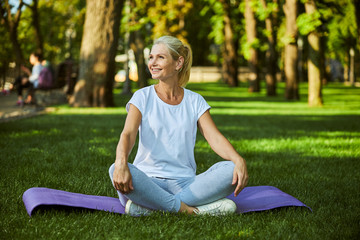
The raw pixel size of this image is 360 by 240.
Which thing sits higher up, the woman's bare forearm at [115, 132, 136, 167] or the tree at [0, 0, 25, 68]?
the tree at [0, 0, 25, 68]

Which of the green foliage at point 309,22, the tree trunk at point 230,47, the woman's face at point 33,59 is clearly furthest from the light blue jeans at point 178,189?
the tree trunk at point 230,47

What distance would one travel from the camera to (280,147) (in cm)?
814

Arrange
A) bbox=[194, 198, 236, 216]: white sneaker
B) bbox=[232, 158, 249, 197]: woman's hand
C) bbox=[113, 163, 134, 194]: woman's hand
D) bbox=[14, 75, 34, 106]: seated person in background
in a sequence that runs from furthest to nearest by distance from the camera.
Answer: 1. bbox=[14, 75, 34, 106]: seated person in background
2. bbox=[194, 198, 236, 216]: white sneaker
3. bbox=[232, 158, 249, 197]: woman's hand
4. bbox=[113, 163, 134, 194]: woman's hand

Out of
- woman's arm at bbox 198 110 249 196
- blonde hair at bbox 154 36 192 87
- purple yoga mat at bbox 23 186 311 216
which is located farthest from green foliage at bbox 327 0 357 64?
woman's arm at bbox 198 110 249 196

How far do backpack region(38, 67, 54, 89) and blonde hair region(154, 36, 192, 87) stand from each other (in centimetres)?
1164

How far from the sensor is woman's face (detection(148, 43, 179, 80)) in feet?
13.0

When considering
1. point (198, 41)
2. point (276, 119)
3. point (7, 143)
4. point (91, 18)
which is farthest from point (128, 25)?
point (198, 41)

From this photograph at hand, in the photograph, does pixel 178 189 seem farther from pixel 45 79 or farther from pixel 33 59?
pixel 33 59

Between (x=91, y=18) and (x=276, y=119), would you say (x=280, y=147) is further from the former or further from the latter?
(x=91, y=18)

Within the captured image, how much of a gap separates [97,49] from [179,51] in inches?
478

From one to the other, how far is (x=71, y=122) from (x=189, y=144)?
7.67 m

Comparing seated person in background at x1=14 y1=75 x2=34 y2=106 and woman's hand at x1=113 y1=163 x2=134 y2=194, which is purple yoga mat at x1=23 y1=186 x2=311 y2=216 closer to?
woman's hand at x1=113 y1=163 x2=134 y2=194

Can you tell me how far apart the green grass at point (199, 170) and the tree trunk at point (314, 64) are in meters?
6.36

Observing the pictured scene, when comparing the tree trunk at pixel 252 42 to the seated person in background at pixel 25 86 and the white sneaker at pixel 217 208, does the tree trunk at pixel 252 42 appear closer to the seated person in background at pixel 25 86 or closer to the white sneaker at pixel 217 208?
the seated person in background at pixel 25 86
